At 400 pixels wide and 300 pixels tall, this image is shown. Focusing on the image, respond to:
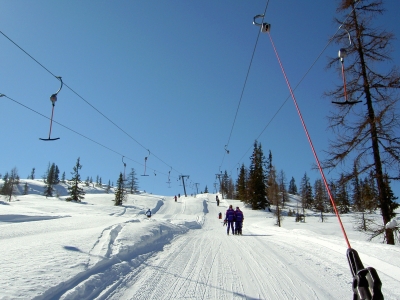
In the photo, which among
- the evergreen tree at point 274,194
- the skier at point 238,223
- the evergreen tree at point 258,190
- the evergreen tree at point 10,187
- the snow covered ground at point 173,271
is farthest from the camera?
the evergreen tree at point 10,187

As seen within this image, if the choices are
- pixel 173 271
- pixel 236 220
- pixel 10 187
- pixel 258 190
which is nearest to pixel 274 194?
pixel 258 190

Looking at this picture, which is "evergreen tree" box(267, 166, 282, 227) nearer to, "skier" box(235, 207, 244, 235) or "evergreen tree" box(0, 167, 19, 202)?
"skier" box(235, 207, 244, 235)

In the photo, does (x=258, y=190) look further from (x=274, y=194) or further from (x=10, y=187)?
(x=10, y=187)

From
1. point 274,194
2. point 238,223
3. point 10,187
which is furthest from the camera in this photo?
point 10,187

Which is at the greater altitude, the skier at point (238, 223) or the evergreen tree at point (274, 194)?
the evergreen tree at point (274, 194)

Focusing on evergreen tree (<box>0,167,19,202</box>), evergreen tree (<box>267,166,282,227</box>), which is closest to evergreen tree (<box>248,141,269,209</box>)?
evergreen tree (<box>267,166,282,227</box>)

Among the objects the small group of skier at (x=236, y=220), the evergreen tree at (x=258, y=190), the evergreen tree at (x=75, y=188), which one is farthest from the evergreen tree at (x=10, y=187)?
the small group of skier at (x=236, y=220)

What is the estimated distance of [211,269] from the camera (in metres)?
6.93

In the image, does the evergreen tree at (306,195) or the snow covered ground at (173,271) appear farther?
the evergreen tree at (306,195)

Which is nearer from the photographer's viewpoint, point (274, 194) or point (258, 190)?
point (274, 194)

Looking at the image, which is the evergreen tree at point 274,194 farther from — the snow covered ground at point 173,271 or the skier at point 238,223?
the snow covered ground at point 173,271

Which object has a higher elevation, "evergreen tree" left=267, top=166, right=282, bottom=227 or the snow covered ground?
"evergreen tree" left=267, top=166, right=282, bottom=227

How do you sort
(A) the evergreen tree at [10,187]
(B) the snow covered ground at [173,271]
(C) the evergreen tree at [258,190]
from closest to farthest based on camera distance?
1. (B) the snow covered ground at [173,271]
2. (C) the evergreen tree at [258,190]
3. (A) the evergreen tree at [10,187]

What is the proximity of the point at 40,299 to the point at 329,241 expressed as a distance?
378 inches
